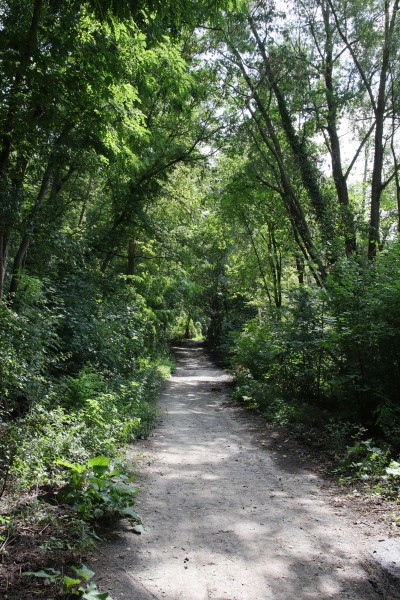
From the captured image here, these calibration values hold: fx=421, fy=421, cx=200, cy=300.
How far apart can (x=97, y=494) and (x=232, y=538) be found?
140 cm

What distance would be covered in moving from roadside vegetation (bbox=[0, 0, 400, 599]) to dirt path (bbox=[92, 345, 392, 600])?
1.43 feet

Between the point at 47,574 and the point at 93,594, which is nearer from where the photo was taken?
the point at 93,594

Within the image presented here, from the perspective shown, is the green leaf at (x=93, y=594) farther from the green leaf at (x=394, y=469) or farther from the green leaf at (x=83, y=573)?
the green leaf at (x=394, y=469)

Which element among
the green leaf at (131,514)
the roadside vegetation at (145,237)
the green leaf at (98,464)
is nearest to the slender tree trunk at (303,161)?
the roadside vegetation at (145,237)

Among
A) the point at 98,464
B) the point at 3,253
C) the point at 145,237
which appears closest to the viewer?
the point at 98,464

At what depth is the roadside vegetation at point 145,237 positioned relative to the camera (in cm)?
456

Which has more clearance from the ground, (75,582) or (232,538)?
(75,582)

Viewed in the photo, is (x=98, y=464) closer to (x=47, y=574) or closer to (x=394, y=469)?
(x=47, y=574)

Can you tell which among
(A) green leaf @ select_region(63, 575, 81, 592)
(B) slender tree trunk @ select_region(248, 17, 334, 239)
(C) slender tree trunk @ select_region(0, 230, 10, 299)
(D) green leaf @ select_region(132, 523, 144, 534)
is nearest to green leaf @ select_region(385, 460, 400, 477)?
(D) green leaf @ select_region(132, 523, 144, 534)

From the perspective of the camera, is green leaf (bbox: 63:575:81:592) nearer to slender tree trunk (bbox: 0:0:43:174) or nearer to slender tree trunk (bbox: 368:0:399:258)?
slender tree trunk (bbox: 0:0:43:174)

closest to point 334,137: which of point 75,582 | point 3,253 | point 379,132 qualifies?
point 379,132

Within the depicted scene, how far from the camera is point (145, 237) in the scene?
16922mm

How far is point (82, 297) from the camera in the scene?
411 inches

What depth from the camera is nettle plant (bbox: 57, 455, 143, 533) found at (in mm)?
4180
